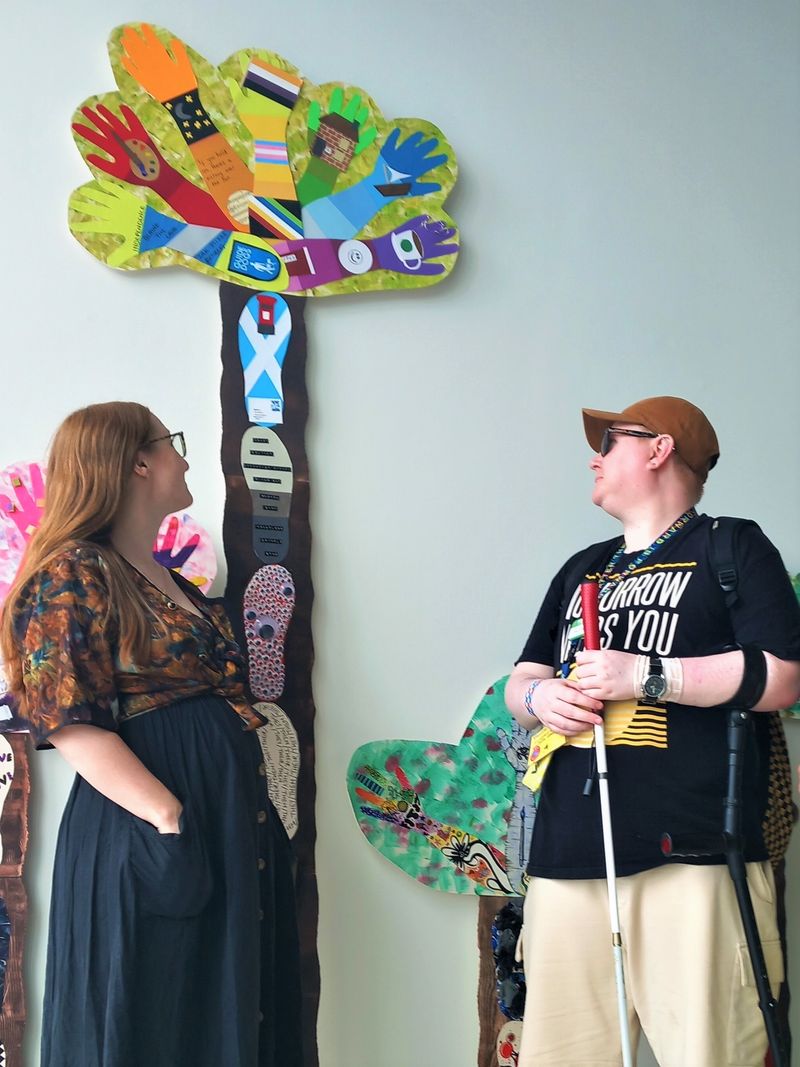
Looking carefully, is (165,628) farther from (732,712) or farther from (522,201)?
(522,201)

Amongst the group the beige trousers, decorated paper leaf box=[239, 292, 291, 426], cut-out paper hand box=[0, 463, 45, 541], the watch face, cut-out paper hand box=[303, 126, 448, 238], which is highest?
cut-out paper hand box=[303, 126, 448, 238]

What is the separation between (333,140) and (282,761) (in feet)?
4.66

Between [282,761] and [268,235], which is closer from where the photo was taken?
[282,761]

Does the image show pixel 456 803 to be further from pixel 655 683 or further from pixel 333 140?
pixel 333 140

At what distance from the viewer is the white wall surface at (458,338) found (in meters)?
2.46

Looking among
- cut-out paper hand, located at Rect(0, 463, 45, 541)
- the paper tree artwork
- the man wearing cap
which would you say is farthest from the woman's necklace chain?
cut-out paper hand, located at Rect(0, 463, 45, 541)

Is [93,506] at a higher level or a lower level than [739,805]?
higher

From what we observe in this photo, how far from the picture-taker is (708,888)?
1.90 metres

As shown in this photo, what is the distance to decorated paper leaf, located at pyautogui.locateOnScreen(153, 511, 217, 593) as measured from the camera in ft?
7.89

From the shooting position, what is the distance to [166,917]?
1772mm

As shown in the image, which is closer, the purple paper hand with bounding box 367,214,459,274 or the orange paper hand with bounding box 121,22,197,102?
the orange paper hand with bounding box 121,22,197,102

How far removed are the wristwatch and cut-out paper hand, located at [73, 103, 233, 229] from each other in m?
1.36

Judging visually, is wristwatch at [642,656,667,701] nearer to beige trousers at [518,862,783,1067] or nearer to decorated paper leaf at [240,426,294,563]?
beige trousers at [518,862,783,1067]

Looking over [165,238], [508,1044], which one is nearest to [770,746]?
[508,1044]
